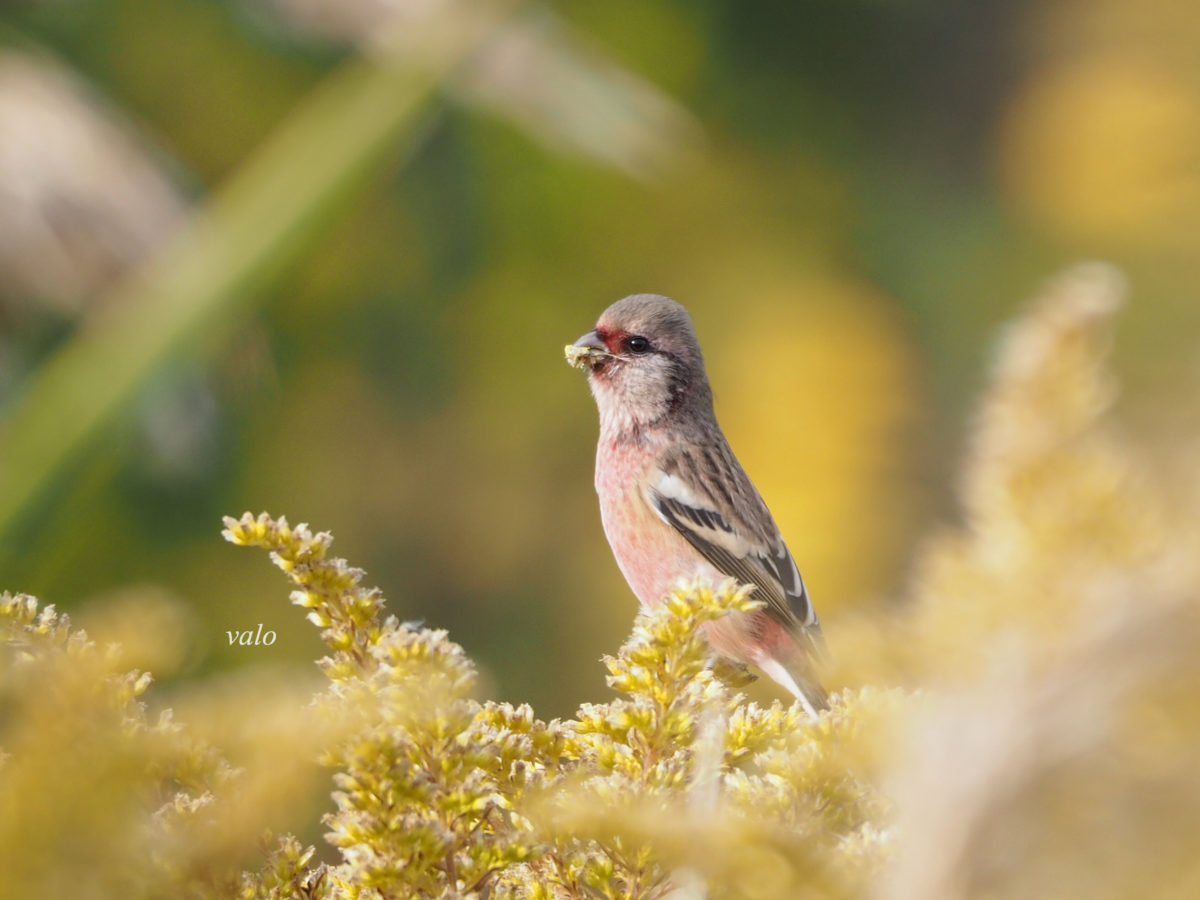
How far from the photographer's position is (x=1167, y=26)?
6.23 metres

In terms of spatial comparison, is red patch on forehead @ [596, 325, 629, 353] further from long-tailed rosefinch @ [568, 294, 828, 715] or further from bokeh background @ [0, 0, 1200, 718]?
bokeh background @ [0, 0, 1200, 718]

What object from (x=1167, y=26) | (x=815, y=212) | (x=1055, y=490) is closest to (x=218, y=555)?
(x=815, y=212)

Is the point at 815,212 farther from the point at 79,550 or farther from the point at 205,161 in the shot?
the point at 79,550

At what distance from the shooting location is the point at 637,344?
2957 mm

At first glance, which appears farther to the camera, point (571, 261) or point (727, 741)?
point (571, 261)

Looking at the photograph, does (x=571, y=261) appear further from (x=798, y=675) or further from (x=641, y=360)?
(x=798, y=675)

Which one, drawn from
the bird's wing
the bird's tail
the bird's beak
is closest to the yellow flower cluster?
the bird's tail

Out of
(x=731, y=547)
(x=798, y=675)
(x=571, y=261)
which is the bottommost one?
(x=798, y=675)

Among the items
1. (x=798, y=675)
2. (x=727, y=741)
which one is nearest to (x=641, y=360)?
(x=798, y=675)

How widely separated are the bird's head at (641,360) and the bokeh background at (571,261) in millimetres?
838

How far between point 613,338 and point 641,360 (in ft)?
0.28

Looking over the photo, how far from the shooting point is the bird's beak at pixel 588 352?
113 inches

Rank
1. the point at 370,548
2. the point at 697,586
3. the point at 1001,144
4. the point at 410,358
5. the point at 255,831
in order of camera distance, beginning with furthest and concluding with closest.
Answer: the point at 1001,144 → the point at 410,358 → the point at 370,548 → the point at 697,586 → the point at 255,831

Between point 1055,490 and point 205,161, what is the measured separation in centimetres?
507
